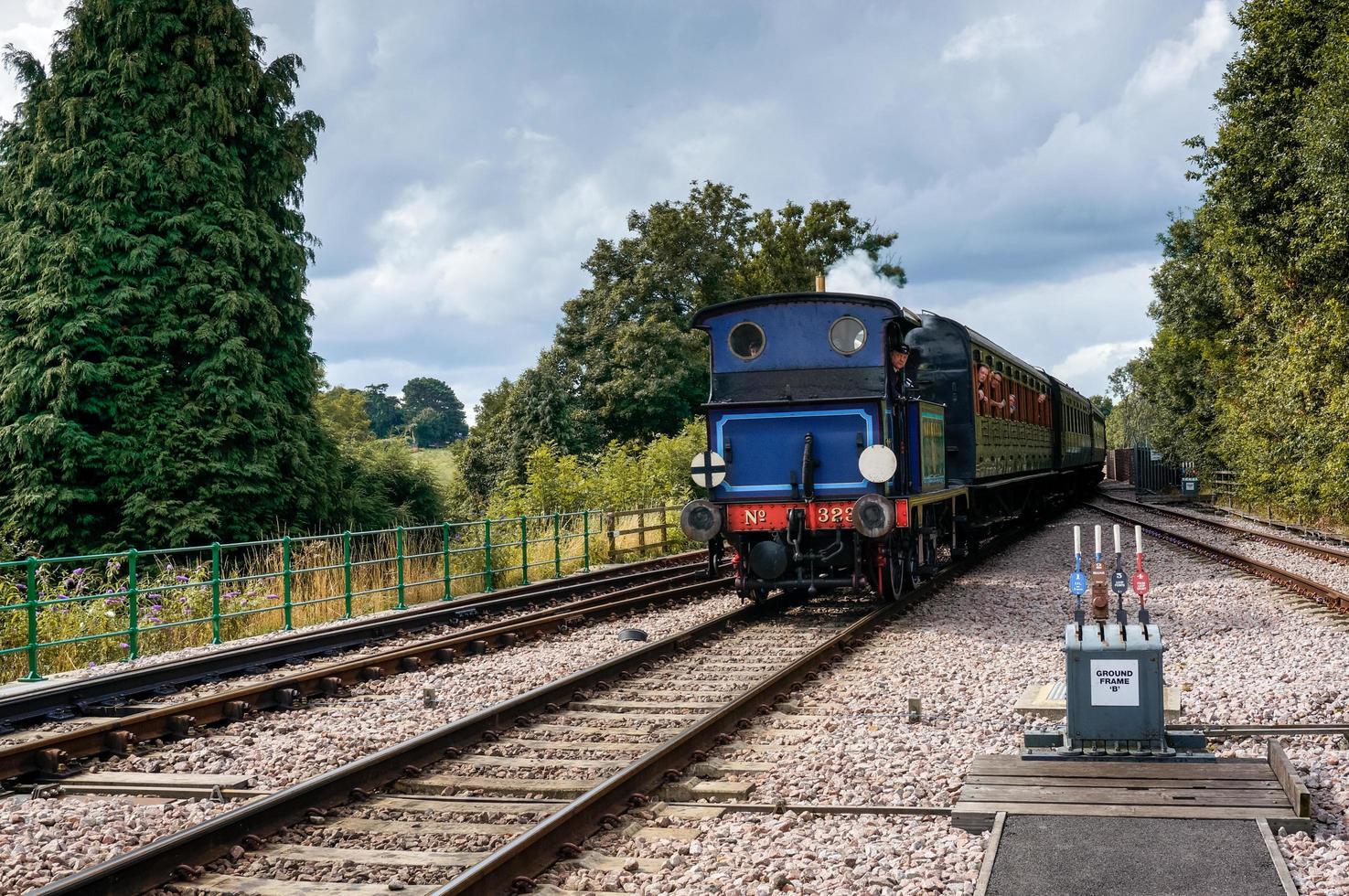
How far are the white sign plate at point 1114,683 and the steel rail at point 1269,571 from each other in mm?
4306

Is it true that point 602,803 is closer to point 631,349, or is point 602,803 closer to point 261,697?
point 261,697

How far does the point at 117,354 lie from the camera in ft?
75.7

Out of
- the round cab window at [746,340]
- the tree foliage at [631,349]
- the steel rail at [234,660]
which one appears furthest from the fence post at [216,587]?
the tree foliage at [631,349]

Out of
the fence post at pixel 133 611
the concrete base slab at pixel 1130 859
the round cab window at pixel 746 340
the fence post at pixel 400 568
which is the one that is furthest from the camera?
the fence post at pixel 400 568

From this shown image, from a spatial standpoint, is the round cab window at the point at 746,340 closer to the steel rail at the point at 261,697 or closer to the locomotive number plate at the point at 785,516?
the locomotive number plate at the point at 785,516

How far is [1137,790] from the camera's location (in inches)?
221

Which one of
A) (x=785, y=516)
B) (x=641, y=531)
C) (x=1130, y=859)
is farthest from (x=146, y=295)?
(x=1130, y=859)

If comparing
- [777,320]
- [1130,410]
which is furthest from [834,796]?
[1130,410]

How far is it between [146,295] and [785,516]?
1608cm

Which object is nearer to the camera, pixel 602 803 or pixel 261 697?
pixel 602 803

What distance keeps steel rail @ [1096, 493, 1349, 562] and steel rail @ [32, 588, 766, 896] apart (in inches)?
597

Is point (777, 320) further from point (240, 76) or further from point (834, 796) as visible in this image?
point (240, 76)

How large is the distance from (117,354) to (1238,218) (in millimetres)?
24006

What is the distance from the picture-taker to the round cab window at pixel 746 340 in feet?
43.0
